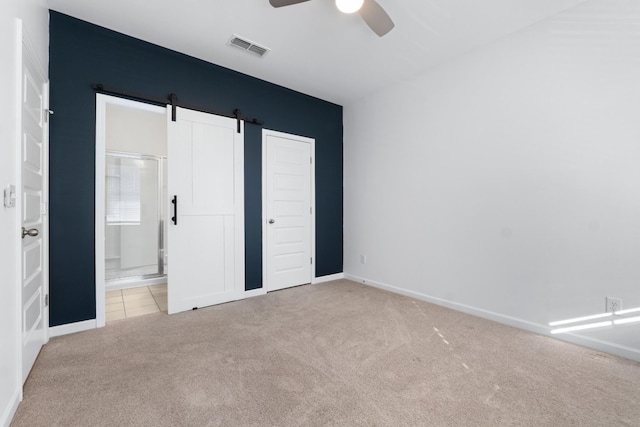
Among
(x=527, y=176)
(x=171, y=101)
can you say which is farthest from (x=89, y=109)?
(x=527, y=176)

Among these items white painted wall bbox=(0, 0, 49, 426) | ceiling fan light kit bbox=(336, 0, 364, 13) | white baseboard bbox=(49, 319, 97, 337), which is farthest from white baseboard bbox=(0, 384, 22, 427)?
ceiling fan light kit bbox=(336, 0, 364, 13)

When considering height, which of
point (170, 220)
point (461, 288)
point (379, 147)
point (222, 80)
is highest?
point (222, 80)

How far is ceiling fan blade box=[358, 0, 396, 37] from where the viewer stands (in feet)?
6.89

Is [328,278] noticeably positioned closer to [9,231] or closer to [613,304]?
[613,304]

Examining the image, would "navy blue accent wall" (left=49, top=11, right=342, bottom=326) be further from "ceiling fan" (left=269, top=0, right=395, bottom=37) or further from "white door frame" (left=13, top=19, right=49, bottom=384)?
"ceiling fan" (left=269, top=0, right=395, bottom=37)

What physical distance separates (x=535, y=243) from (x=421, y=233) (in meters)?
1.16

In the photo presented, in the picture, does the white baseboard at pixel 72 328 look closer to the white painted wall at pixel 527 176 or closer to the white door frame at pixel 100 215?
the white door frame at pixel 100 215

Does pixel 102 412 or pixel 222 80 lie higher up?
pixel 222 80

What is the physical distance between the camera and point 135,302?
11.3 ft

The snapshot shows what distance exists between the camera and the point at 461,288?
10.2 feet

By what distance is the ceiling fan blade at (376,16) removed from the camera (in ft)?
6.89

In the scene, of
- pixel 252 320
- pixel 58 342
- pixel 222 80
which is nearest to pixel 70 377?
pixel 58 342

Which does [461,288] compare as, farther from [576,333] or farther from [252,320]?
[252,320]

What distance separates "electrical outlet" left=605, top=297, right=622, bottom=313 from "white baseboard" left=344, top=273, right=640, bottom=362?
25cm
